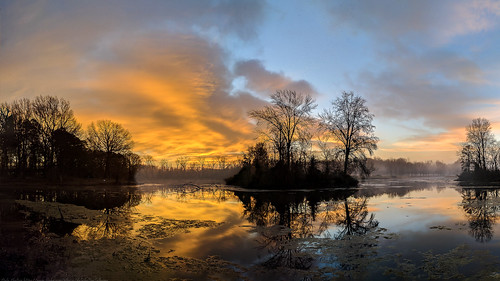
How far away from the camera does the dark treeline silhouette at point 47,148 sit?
1978 inches

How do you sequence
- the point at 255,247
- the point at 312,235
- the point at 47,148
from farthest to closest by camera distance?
the point at 47,148 → the point at 312,235 → the point at 255,247

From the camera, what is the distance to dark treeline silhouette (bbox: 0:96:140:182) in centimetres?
5025

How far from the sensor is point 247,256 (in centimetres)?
843

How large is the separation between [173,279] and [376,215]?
497 inches

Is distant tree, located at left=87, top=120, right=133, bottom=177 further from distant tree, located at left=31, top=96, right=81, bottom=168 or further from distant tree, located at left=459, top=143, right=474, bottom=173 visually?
distant tree, located at left=459, top=143, right=474, bottom=173

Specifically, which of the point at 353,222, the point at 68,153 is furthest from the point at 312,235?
the point at 68,153

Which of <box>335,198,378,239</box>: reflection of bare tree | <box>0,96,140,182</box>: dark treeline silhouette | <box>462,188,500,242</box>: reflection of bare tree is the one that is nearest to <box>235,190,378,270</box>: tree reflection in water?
<box>335,198,378,239</box>: reflection of bare tree

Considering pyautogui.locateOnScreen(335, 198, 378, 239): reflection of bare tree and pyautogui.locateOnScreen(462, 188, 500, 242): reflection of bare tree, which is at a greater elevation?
pyautogui.locateOnScreen(462, 188, 500, 242): reflection of bare tree

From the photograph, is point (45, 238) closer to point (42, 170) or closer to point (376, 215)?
point (376, 215)

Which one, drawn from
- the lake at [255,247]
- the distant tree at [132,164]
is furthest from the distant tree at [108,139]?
the lake at [255,247]

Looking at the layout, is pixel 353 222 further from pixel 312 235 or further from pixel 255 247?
pixel 255 247

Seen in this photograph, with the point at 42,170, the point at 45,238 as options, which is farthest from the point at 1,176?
the point at 45,238

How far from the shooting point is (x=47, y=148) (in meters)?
53.2

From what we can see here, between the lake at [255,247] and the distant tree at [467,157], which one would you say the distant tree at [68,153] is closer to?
the lake at [255,247]
